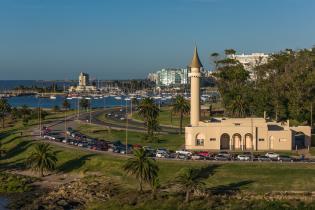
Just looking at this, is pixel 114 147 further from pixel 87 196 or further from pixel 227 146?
pixel 87 196

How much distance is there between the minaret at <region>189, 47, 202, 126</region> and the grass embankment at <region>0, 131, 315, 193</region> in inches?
851

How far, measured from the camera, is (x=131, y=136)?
4373 inches

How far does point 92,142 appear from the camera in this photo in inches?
4038

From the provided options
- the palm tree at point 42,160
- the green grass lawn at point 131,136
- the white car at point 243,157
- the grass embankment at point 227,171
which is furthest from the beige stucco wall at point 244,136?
the palm tree at point 42,160

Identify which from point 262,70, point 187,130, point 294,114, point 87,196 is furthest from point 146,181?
point 262,70

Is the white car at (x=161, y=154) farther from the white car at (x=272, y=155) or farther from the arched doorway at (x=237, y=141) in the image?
the white car at (x=272, y=155)

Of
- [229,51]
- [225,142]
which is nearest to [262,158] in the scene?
[225,142]

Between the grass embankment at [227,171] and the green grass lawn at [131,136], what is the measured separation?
1478 centimetres

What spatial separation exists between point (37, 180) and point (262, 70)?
91244 millimetres

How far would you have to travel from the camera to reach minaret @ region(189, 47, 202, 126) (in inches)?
4031

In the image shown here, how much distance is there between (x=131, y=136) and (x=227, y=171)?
126 feet

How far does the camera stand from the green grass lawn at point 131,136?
10062 centimetres

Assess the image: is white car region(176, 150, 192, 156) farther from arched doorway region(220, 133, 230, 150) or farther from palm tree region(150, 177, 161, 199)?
palm tree region(150, 177, 161, 199)

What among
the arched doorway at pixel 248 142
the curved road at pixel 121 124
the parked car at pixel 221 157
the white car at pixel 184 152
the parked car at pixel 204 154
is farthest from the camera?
the curved road at pixel 121 124
